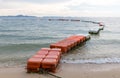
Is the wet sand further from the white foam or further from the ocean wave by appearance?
the white foam

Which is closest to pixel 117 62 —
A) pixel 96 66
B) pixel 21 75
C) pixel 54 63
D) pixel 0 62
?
pixel 96 66

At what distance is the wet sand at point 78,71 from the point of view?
57.0ft

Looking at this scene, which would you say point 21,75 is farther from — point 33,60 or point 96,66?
point 96,66

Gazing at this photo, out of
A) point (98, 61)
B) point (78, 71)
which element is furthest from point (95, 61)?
point (78, 71)

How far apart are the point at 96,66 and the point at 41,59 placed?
5055 millimetres

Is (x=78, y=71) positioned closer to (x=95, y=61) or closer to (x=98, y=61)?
(x=95, y=61)

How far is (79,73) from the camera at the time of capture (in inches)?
710

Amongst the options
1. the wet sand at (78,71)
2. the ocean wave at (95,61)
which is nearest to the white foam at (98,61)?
the ocean wave at (95,61)

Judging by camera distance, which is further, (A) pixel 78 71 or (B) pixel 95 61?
(B) pixel 95 61

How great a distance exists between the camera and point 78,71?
18.6 m

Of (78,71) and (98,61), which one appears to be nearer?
(78,71)

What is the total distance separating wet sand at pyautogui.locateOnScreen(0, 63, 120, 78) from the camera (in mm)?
17359

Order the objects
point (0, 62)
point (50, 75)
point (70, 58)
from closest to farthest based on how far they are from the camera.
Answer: point (50, 75) < point (0, 62) < point (70, 58)

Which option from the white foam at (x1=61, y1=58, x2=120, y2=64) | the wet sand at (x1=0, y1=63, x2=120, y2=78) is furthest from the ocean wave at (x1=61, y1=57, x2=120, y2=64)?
the wet sand at (x1=0, y1=63, x2=120, y2=78)
